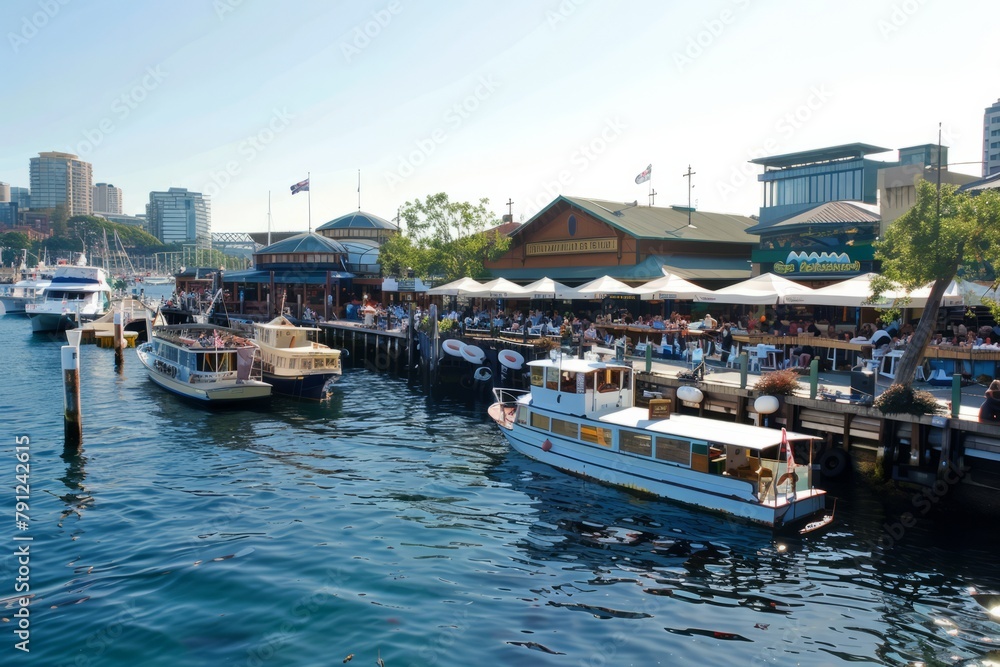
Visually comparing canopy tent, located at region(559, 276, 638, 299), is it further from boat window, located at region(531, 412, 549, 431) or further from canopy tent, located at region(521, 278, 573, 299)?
boat window, located at region(531, 412, 549, 431)

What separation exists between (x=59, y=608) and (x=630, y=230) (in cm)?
3506

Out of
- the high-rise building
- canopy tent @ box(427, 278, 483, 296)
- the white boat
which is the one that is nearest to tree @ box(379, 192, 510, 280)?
canopy tent @ box(427, 278, 483, 296)

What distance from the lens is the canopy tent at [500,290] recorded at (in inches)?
1496

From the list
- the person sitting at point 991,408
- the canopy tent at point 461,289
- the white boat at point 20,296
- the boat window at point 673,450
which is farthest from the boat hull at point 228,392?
the white boat at point 20,296

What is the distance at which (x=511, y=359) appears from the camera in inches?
1341

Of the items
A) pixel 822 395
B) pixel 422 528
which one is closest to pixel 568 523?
pixel 422 528

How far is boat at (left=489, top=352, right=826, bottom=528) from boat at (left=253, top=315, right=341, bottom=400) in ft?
43.6

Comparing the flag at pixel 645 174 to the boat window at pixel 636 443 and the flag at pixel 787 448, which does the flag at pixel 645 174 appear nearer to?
the boat window at pixel 636 443

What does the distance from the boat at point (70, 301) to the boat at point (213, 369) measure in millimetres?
36539

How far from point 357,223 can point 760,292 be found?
64.0 meters

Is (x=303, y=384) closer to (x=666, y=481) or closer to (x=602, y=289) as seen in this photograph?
(x=602, y=289)

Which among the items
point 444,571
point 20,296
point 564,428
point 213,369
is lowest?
point 444,571

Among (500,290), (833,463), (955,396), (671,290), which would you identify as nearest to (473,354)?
(500,290)

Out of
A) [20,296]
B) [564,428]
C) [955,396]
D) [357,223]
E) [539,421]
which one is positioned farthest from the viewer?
[20,296]
